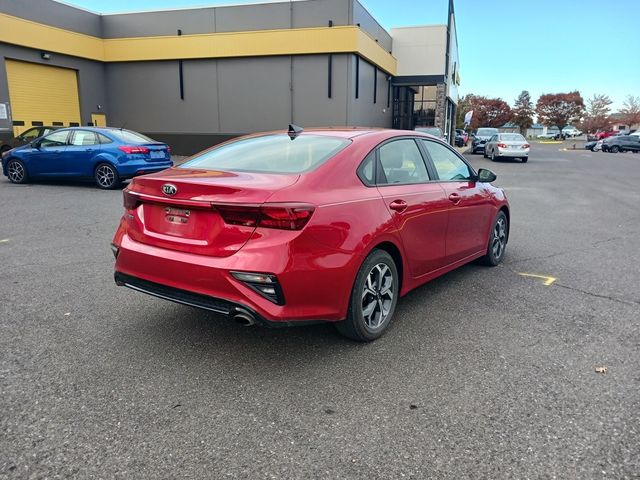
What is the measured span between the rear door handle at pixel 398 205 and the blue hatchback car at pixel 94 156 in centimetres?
956

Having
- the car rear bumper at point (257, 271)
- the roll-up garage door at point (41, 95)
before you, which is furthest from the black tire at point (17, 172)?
the car rear bumper at point (257, 271)

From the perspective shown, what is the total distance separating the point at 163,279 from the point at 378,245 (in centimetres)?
154

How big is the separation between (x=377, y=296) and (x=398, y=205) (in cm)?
72

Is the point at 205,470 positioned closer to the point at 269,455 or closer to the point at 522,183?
the point at 269,455

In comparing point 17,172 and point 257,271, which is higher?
point 257,271

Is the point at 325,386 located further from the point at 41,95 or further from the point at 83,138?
the point at 41,95

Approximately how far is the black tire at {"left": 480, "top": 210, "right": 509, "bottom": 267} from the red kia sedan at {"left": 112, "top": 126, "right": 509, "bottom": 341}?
56.4 inches

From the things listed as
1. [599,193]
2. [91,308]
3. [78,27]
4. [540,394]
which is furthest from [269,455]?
[78,27]

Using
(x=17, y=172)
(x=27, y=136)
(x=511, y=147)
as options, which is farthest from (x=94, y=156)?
(x=511, y=147)

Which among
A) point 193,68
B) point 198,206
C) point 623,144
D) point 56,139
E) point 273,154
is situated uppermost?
point 193,68

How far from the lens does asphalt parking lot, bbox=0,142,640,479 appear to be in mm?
2557

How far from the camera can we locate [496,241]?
6.12m

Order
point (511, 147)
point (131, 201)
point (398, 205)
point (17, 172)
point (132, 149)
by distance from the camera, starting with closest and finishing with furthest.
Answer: point (131, 201) < point (398, 205) < point (132, 149) < point (17, 172) < point (511, 147)

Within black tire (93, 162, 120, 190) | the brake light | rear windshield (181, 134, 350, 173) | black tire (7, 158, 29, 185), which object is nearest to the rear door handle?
rear windshield (181, 134, 350, 173)
